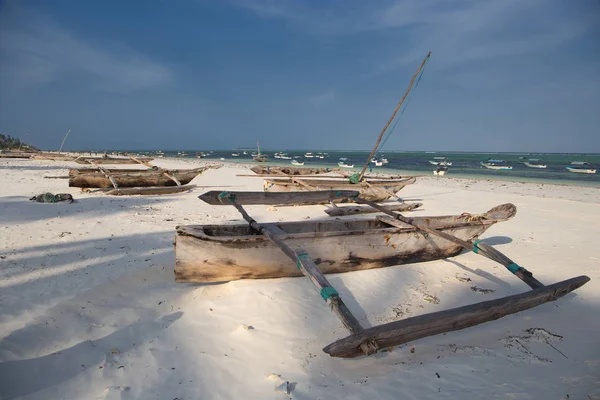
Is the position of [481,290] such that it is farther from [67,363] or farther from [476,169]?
[476,169]

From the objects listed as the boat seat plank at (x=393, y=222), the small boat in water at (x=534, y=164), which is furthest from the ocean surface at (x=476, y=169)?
the boat seat plank at (x=393, y=222)

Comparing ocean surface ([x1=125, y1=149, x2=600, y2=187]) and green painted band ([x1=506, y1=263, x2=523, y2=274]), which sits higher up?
green painted band ([x1=506, y1=263, x2=523, y2=274])

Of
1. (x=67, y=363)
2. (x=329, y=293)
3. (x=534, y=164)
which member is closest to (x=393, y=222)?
(x=329, y=293)

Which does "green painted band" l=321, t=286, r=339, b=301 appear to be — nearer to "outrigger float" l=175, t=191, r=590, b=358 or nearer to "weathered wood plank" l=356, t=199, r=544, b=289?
"outrigger float" l=175, t=191, r=590, b=358

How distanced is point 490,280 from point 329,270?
253 centimetres

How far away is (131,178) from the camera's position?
11.9m

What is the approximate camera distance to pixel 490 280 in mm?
4715

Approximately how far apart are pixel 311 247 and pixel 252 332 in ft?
4.54

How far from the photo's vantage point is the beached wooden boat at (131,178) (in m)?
11.4

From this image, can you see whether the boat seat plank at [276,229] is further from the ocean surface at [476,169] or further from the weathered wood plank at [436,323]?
the ocean surface at [476,169]

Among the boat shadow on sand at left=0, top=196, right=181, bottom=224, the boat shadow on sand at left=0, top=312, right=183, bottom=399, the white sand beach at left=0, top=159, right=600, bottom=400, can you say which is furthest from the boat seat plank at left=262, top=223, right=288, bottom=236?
the boat shadow on sand at left=0, top=196, right=181, bottom=224

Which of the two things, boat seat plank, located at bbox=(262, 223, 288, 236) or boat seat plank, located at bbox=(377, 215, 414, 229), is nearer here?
boat seat plank, located at bbox=(262, 223, 288, 236)

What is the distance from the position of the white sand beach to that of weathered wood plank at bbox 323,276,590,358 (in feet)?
0.55

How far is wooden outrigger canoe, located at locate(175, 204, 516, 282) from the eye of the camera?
3.85 metres
